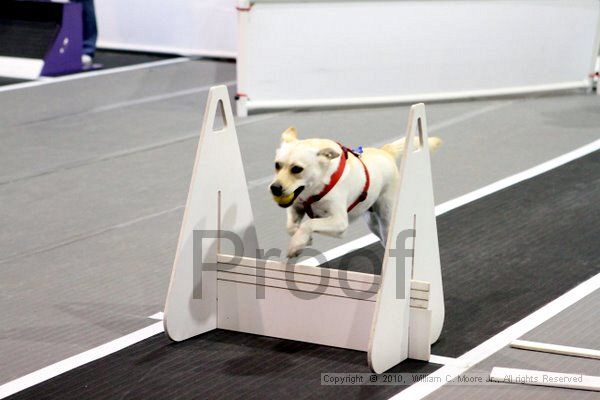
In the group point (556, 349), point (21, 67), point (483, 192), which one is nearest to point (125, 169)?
point (483, 192)

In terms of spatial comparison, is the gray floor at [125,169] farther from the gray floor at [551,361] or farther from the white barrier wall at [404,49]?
the gray floor at [551,361]

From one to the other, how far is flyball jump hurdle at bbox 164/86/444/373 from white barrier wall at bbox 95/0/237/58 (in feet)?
25.6

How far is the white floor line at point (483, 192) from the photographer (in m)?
5.38

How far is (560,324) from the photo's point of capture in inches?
172


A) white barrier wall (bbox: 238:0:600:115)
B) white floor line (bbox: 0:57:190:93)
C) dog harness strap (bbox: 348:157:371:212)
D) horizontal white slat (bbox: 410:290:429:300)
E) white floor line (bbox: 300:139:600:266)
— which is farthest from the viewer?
white floor line (bbox: 0:57:190:93)

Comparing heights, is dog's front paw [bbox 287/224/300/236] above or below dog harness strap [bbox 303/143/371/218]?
below

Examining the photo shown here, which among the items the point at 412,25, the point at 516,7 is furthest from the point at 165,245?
the point at 516,7

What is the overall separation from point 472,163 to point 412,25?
2.31 metres

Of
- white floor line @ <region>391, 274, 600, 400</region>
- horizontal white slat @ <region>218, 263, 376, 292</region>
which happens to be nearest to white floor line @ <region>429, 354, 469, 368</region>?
white floor line @ <region>391, 274, 600, 400</region>

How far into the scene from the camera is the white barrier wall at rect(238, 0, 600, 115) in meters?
8.88

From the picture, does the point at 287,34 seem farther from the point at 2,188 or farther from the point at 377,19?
the point at 2,188

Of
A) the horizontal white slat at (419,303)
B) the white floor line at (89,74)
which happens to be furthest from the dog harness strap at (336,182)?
the white floor line at (89,74)

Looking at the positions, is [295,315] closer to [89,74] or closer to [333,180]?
[333,180]

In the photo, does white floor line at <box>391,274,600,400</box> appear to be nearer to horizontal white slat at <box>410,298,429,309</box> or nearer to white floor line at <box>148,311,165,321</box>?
horizontal white slat at <box>410,298,429,309</box>
